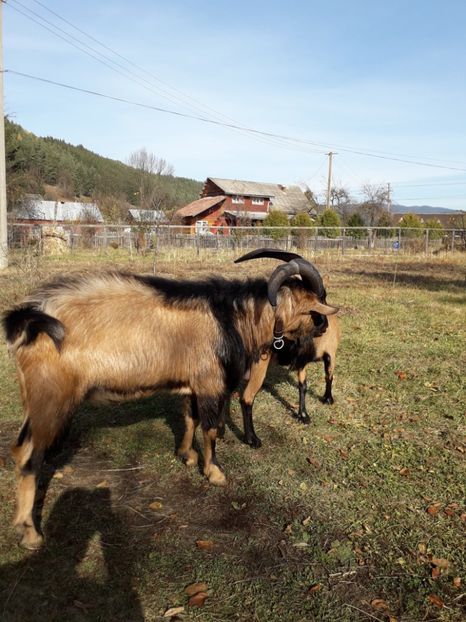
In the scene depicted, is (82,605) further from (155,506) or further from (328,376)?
(328,376)

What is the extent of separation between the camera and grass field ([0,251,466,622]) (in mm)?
2881

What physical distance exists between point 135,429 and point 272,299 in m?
2.26

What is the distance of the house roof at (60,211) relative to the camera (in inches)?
2087

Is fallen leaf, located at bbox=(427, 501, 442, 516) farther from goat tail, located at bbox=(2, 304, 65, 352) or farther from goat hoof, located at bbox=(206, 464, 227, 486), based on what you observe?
goat tail, located at bbox=(2, 304, 65, 352)

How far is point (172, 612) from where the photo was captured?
9.10ft

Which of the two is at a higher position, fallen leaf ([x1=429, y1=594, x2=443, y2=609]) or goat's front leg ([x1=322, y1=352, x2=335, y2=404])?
goat's front leg ([x1=322, y1=352, x2=335, y2=404])

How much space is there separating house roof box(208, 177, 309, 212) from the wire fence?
26.9 m

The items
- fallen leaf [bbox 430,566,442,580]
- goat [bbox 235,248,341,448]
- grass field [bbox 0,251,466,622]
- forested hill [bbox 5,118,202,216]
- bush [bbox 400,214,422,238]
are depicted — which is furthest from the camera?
forested hill [bbox 5,118,202,216]

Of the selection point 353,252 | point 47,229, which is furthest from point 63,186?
point 353,252

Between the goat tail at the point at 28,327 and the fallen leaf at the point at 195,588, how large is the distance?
172cm

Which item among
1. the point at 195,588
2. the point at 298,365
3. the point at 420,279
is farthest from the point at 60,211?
the point at 195,588

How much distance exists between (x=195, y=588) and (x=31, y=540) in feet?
3.91

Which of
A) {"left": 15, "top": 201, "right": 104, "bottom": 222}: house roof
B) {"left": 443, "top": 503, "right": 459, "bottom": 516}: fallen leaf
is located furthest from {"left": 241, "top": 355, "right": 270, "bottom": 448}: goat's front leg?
{"left": 15, "top": 201, "right": 104, "bottom": 222}: house roof

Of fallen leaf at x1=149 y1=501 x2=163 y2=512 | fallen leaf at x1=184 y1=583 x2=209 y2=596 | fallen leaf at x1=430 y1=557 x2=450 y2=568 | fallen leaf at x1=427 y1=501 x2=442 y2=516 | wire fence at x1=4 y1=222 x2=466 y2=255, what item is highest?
wire fence at x1=4 y1=222 x2=466 y2=255
